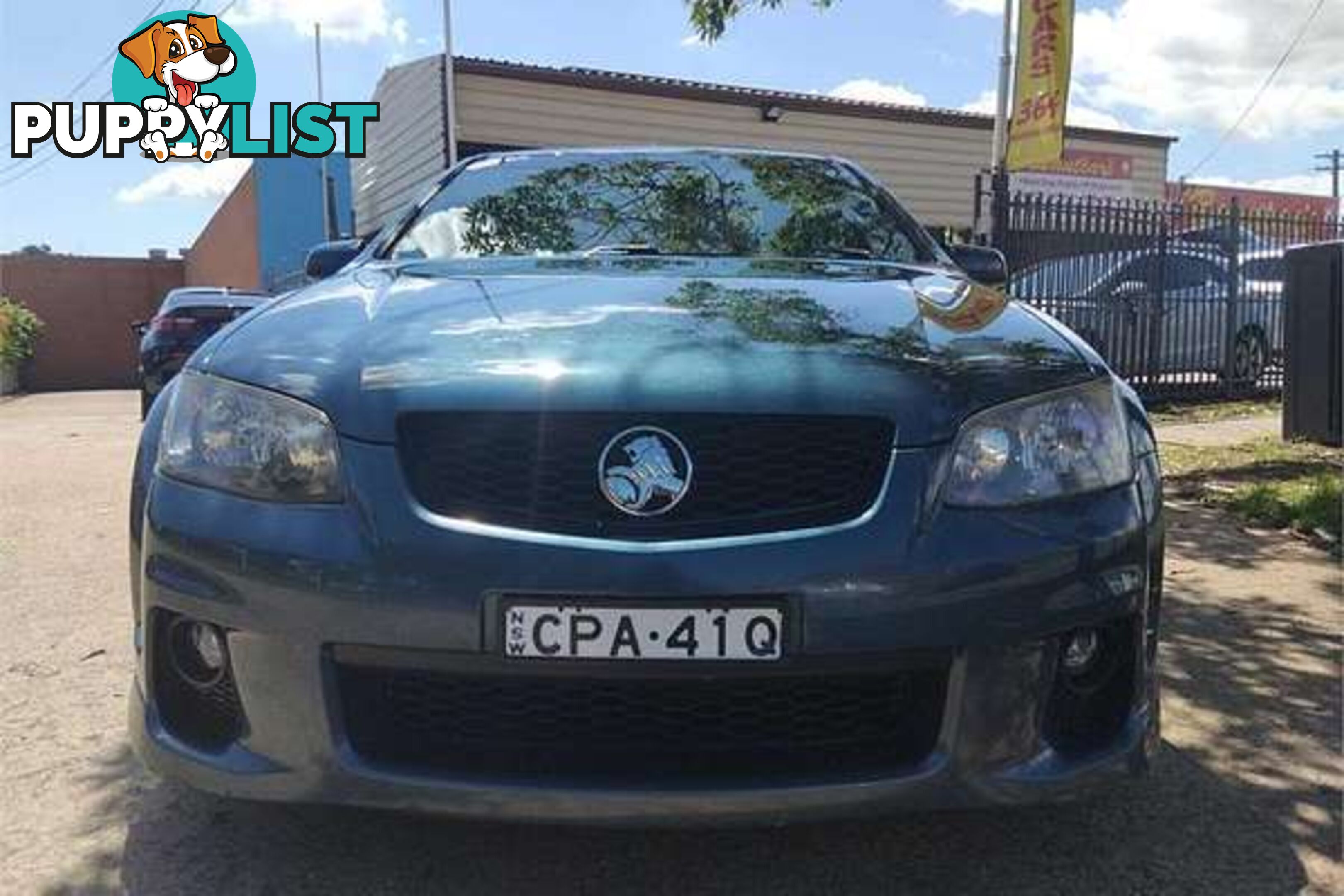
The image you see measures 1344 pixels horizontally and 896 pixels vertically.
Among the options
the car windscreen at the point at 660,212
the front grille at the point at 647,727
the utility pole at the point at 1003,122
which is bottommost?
the front grille at the point at 647,727

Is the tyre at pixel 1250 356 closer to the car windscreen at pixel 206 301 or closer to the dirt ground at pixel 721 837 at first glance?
the car windscreen at pixel 206 301

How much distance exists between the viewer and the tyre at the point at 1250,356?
1274 cm

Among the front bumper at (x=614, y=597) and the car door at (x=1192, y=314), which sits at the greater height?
the car door at (x=1192, y=314)

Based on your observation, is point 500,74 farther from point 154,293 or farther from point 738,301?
point 154,293

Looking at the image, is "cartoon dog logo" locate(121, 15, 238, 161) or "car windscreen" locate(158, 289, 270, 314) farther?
"cartoon dog logo" locate(121, 15, 238, 161)

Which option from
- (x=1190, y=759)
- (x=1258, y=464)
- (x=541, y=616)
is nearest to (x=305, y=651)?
(x=541, y=616)

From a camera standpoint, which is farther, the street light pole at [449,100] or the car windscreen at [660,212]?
the street light pole at [449,100]

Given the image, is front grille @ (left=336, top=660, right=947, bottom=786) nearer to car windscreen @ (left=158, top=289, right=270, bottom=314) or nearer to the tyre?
car windscreen @ (left=158, top=289, right=270, bottom=314)

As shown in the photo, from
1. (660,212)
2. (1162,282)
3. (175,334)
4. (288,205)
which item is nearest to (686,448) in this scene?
(660,212)

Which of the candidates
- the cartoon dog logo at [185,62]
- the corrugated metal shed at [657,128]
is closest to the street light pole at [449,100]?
the corrugated metal shed at [657,128]

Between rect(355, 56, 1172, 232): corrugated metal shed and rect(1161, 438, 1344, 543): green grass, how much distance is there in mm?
5420

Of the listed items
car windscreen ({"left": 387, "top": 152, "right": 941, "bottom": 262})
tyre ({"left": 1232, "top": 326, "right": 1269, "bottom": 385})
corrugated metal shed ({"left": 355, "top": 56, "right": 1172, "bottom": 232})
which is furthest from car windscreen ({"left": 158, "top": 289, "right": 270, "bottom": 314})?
tyre ({"left": 1232, "top": 326, "right": 1269, "bottom": 385})

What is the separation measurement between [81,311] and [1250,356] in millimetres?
31073

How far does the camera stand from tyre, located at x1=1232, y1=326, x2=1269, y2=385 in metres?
12.7
